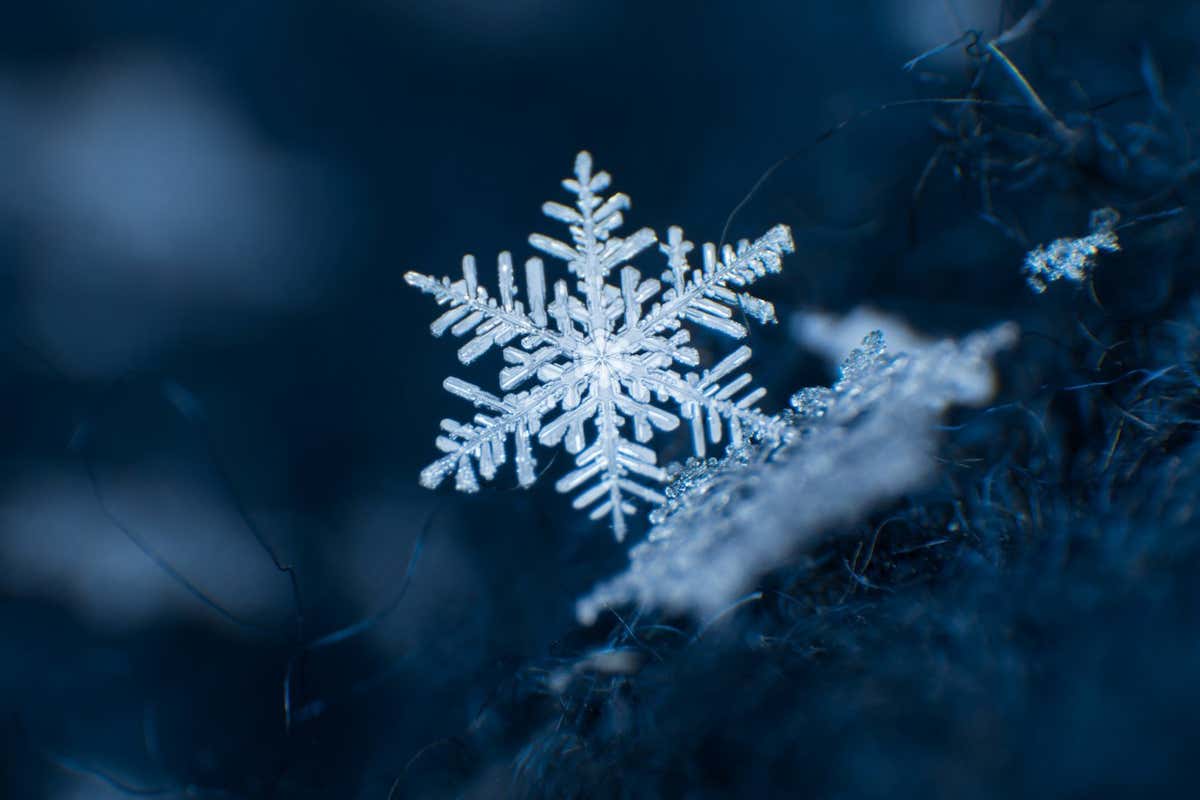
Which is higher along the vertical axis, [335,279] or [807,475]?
[335,279]

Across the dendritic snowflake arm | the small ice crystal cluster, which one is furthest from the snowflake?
the small ice crystal cluster

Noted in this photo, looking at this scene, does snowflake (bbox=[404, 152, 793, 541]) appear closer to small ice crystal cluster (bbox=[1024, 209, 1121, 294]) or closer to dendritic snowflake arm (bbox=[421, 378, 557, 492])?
dendritic snowflake arm (bbox=[421, 378, 557, 492])

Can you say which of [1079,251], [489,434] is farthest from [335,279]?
[1079,251]

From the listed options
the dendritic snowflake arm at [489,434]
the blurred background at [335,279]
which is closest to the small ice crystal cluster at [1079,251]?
the blurred background at [335,279]

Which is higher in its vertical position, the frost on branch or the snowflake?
the snowflake

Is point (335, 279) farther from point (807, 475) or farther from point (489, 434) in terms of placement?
point (807, 475)

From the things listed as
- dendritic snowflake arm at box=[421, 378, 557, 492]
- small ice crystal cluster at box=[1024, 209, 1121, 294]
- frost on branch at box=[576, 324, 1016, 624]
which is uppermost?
small ice crystal cluster at box=[1024, 209, 1121, 294]
